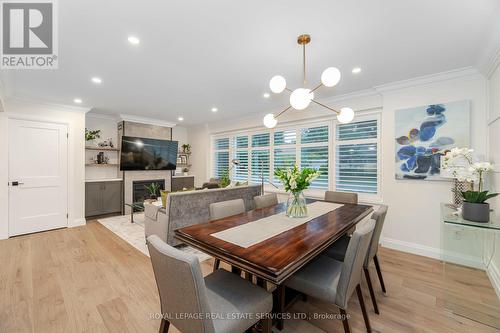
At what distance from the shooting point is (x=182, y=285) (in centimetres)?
104

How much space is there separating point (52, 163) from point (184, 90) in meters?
3.12

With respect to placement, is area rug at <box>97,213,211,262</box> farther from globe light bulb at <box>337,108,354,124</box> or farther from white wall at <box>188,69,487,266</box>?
white wall at <box>188,69,487,266</box>

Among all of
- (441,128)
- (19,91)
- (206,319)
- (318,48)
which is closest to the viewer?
(206,319)

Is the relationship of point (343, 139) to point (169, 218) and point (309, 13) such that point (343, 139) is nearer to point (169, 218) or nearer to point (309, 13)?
point (309, 13)

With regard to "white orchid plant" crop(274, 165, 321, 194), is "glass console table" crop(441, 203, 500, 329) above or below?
below

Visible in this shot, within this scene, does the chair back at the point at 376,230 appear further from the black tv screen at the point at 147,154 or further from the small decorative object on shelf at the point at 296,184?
the black tv screen at the point at 147,154

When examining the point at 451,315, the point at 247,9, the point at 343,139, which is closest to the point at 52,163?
the point at 247,9

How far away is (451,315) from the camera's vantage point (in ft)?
6.14

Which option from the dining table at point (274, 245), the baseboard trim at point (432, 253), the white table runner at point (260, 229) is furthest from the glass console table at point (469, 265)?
the white table runner at point (260, 229)

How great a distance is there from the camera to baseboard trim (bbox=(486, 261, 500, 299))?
219 cm

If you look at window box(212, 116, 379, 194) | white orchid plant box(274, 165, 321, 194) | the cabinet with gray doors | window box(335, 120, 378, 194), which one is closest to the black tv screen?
the cabinet with gray doors

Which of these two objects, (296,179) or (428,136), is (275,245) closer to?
(296,179)

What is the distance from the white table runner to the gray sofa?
1514mm

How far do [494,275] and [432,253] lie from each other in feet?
2.22
